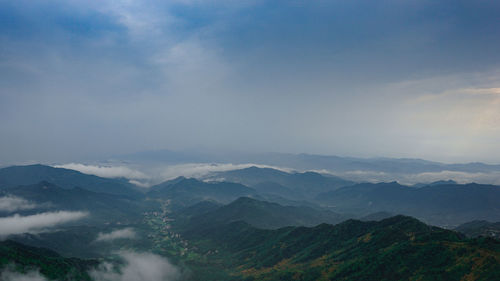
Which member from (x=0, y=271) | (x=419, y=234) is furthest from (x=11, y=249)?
(x=419, y=234)

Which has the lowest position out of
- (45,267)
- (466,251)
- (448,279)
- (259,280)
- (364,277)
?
(259,280)

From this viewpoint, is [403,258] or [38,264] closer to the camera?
[403,258]

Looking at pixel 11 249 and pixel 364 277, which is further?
pixel 11 249

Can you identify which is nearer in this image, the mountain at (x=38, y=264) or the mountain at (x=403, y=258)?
the mountain at (x=403, y=258)

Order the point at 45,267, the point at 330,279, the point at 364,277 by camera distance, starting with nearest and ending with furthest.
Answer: the point at 364,277 < the point at 330,279 < the point at 45,267

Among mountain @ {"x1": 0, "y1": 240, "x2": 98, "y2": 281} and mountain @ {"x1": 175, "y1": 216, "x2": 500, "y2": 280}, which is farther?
mountain @ {"x1": 0, "y1": 240, "x2": 98, "y2": 281}

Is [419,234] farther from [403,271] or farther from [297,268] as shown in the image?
[297,268]

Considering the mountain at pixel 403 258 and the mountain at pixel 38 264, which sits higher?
the mountain at pixel 403 258

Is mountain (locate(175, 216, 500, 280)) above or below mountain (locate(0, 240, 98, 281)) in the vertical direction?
above

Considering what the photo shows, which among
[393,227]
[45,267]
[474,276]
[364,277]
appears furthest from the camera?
[393,227]

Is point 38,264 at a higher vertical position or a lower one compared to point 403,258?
lower

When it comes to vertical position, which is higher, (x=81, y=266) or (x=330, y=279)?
(x=330, y=279)
